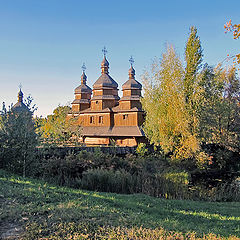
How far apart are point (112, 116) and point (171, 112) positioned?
43.8 ft

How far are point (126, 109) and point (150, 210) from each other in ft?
83.1

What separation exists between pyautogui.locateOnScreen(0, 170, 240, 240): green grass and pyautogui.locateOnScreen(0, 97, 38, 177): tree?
3916 millimetres

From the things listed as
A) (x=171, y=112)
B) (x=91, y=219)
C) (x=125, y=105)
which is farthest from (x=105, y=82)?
(x=91, y=219)

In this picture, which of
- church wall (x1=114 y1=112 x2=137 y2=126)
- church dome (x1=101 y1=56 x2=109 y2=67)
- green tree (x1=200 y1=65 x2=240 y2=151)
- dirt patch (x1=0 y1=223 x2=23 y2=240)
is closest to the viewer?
dirt patch (x1=0 y1=223 x2=23 y2=240)

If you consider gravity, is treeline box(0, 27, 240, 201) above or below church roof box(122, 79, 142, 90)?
below

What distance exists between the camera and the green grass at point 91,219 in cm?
443

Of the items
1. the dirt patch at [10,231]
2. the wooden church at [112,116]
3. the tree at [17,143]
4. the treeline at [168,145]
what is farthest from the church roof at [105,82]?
the dirt patch at [10,231]

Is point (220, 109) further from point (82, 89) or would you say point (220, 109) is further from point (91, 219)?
point (82, 89)

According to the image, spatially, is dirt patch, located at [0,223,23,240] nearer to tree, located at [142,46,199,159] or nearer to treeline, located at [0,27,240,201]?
treeline, located at [0,27,240,201]

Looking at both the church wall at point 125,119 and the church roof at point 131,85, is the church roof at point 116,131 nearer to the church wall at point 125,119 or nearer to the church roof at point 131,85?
the church wall at point 125,119

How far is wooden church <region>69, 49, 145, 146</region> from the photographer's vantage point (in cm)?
3060

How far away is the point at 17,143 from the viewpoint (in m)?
11.3

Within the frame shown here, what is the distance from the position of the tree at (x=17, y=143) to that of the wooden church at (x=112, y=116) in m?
17.8

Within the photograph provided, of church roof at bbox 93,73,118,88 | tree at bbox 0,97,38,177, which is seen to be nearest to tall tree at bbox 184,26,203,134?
tree at bbox 0,97,38,177
